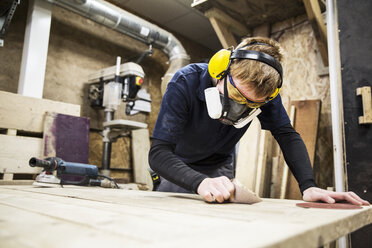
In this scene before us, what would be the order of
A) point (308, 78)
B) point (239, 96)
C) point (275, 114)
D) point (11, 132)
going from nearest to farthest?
point (239, 96)
point (275, 114)
point (11, 132)
point (308, 78)

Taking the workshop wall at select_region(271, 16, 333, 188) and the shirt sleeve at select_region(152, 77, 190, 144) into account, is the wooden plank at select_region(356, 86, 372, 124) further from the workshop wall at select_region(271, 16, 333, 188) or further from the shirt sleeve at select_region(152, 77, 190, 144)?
the shirt sleeve at select_region(152, 77, 190, 144)

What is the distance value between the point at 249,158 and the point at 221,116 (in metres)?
1.82

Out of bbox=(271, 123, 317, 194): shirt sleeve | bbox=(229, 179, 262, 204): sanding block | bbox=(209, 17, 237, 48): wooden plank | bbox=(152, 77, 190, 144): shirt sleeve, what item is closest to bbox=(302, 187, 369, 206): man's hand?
bbox=(271, 123, 317, 194): shirt sleeve

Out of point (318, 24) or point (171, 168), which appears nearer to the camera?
point (171, 168)

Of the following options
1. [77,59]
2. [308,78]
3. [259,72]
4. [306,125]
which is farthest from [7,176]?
[308,78]

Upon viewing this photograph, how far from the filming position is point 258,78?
118 centimetres

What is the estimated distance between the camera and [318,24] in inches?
109

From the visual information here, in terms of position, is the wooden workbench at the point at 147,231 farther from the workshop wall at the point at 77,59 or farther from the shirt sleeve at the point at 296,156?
the workshop wall at the point at 77,59

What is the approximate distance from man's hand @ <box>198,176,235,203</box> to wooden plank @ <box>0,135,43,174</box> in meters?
2.17

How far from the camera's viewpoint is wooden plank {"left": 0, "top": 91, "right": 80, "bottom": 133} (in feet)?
8.54

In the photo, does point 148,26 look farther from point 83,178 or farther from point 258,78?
point 258,78

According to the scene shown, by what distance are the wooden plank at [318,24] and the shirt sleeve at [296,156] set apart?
1.63 m

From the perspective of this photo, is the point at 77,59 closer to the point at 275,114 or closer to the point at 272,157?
the point at 272,157

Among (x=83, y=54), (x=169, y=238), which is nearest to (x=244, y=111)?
(x=169, y=238)
